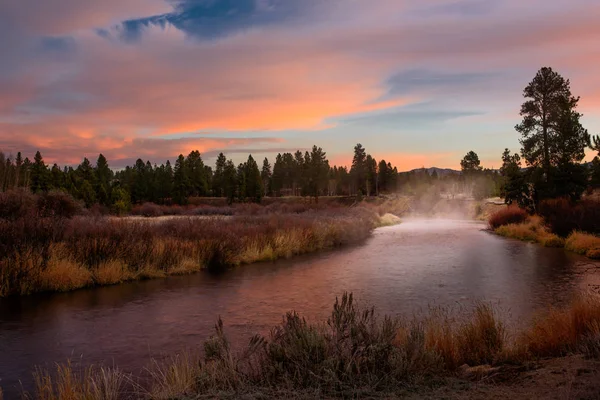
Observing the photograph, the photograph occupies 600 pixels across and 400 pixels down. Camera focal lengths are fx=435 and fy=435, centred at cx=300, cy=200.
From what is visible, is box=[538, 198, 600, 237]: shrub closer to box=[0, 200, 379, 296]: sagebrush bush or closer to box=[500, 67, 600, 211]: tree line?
box=[500, 67, 600, 211]: tree line

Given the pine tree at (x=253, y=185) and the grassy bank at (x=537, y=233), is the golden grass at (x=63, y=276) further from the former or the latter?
the pine tree at (x=253, y=185)

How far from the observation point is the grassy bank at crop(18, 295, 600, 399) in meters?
6.47

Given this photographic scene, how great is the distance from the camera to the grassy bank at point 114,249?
16203 mm

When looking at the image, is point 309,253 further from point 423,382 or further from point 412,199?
point 412,199

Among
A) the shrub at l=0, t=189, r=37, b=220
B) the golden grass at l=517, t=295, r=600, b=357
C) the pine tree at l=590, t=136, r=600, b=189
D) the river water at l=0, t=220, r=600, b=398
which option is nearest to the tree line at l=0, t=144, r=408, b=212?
the shrub at l=0, t=189, r=37, b=220

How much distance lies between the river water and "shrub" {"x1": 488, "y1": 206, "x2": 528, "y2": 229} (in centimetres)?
1372

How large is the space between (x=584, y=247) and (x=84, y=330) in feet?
84.4

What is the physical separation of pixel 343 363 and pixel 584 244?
2383cm

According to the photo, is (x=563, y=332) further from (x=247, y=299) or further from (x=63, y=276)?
Result: (x=63, y=276)

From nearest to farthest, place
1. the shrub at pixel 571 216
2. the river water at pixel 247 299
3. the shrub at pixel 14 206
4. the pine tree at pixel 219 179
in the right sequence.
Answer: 1. the river water at pixel 247 299
2. the shrub at pixel 14 206
3. the shrub at pixel 571 216
4. the pine tree at pixel 219 179

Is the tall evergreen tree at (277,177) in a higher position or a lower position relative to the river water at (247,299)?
higher

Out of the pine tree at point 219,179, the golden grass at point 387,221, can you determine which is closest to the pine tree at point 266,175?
the pine tree at point 219,179

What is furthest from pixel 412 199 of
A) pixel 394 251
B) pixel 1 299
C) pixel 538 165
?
pixel 1 299

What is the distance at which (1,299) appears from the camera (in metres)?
14.9
